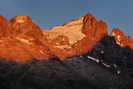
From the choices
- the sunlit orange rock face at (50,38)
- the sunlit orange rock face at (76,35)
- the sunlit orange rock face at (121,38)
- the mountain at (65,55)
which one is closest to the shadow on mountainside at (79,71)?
the mountain at (65,55)

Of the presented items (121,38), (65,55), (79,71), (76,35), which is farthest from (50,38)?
(121,38)

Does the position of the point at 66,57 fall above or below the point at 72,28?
below

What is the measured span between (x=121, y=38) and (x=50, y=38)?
42963 millimetres

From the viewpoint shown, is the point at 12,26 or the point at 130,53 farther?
the point at 130,53

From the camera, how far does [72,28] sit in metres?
184

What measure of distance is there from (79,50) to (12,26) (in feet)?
107

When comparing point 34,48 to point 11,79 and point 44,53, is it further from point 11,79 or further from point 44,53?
point 11,79

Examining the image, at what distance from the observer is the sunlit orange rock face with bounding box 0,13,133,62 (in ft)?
451

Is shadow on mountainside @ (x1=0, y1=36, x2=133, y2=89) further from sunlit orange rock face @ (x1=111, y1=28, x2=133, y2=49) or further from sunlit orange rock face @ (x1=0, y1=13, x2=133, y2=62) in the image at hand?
sunlit orange rock face @ (x1=111, y1=28, x2=133, y2=49)

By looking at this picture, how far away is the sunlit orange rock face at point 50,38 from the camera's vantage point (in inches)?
5413

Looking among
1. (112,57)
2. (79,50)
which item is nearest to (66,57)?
(79,50)

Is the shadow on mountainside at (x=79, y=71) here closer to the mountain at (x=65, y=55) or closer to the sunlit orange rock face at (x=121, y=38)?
the mountain at (x=65, y=55)

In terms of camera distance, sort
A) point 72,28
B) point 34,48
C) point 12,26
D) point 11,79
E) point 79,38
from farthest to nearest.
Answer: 1. point 72,28
2. point 79,38
3. point 12,26
4. point 34,48
5. point 11,79

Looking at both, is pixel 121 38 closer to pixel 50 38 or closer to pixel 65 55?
pixel 50 38
